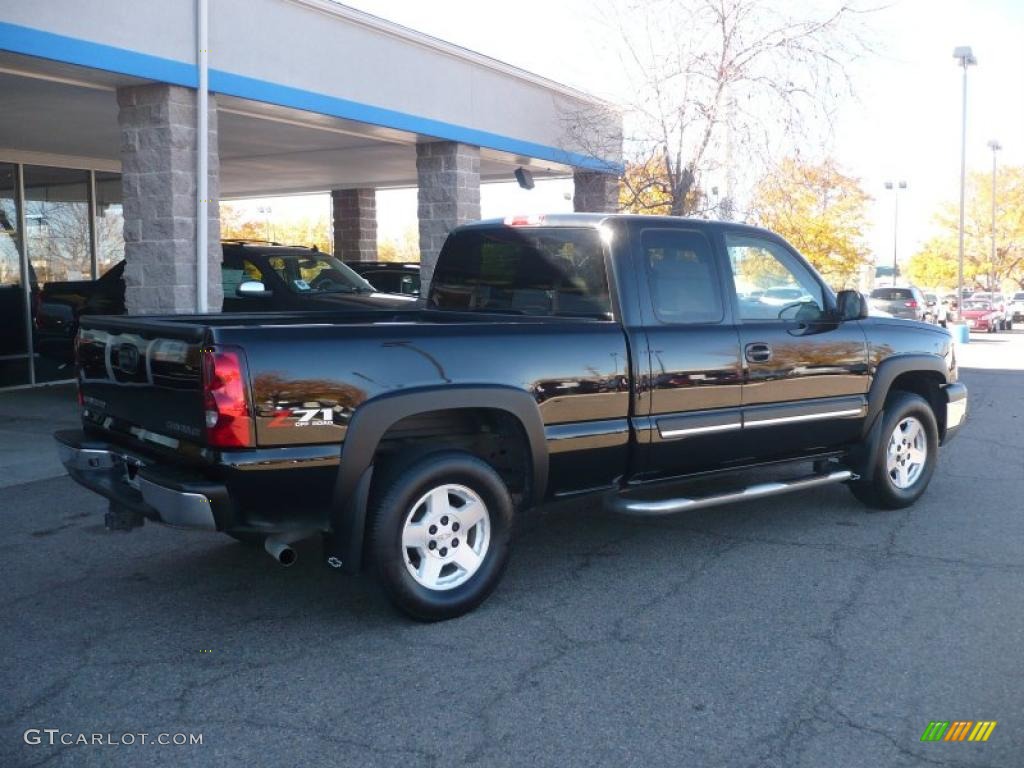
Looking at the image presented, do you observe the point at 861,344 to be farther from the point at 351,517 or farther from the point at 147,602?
the point at 147,602

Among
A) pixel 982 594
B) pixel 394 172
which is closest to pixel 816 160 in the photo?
pixel 394 172

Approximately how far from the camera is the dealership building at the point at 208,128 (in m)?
8.92

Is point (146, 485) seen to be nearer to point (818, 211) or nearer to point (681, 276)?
point (681, 276)

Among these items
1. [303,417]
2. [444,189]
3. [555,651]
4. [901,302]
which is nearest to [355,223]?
[444,189]

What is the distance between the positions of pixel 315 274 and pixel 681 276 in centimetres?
671

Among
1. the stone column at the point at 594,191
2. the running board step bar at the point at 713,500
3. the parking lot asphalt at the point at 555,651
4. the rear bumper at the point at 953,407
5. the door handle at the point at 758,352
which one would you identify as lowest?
the parking lot asphalt at the point at 555,651

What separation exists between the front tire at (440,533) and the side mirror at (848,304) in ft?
8.87

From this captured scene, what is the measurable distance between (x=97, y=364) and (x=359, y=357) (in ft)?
5.28

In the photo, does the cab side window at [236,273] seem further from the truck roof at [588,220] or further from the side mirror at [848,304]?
the side mirror at [848,304]

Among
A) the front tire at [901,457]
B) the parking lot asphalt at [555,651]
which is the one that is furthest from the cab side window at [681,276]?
the front tire at [901,457]

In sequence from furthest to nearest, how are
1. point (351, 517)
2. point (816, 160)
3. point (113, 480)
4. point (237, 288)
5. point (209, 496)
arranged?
point (816, 160) < point (237, 288) < point (113, 480) < point (351, 517) < point (209, 496)

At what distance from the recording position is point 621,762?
3420 mm

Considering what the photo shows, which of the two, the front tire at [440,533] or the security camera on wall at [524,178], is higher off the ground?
the security camera on wall at [524,178]

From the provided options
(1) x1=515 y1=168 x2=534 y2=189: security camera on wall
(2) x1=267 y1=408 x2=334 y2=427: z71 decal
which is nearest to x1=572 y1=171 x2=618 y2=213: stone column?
(1) x1=515 y1=168 x2=534 y2=189: security camera on wall
